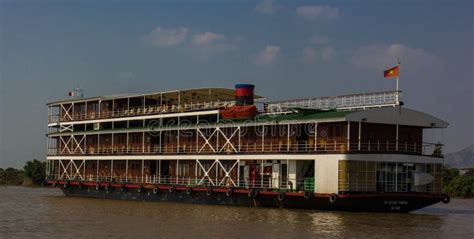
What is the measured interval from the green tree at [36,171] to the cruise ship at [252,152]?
4879 cm

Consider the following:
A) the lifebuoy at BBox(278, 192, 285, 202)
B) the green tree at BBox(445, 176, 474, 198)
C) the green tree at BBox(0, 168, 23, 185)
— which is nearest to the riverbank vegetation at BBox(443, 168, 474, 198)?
the green tree at BBox(445, 176, 474, 198)

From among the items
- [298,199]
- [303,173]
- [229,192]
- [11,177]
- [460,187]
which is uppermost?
[303,173]

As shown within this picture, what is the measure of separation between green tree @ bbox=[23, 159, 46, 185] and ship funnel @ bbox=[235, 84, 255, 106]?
63492mm

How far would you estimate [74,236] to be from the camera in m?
25.6

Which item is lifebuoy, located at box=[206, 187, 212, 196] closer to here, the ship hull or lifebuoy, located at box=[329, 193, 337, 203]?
the ship hull

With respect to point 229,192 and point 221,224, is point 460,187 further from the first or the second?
point 221,224

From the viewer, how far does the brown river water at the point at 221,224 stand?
26.8 meters

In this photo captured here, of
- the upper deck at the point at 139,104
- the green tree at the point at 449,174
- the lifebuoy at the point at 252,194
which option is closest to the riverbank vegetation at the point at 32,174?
the upper deck at the point at 139,104

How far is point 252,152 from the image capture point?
4075 centimetres

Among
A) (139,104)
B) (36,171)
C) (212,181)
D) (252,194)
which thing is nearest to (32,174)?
(36,171)

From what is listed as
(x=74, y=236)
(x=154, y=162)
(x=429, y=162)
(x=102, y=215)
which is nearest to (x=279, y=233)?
(x=74, y=236)

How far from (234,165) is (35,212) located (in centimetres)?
1137

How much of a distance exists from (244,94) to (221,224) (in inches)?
669

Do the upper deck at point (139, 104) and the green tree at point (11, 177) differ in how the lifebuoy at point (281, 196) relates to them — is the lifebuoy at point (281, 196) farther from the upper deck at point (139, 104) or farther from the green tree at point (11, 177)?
the green tree at point (11, 177)
